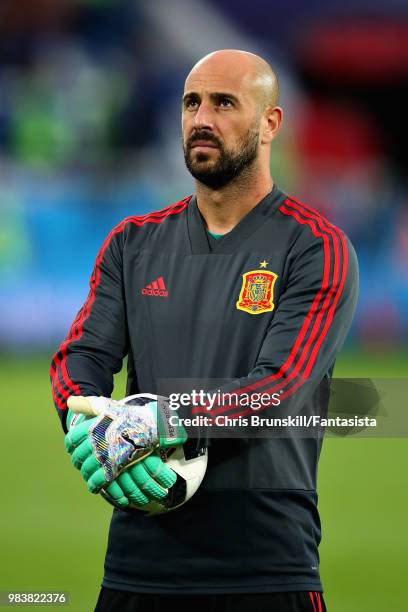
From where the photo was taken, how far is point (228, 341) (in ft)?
9.57

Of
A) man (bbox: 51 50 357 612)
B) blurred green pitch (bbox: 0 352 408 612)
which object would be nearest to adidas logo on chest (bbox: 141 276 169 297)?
man (bbox: 51 50 357 612)

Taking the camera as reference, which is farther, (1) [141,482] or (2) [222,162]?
(2) [222,162]

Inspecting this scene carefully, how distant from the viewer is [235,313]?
2.93m

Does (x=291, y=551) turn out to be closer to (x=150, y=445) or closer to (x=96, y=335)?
(x=150, y=445)

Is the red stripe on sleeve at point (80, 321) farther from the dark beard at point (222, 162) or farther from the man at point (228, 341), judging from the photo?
the dark beard at point (222, 162)

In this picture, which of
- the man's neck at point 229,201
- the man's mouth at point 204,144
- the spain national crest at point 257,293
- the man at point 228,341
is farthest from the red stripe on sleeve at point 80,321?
the spain national crest at point 257,293

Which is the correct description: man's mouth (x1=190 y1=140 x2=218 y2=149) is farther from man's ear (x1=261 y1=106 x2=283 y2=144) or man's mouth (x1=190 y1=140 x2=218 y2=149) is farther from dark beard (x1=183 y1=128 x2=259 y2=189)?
man's ear (x1=261 y1=106 x2=283 y2=144)

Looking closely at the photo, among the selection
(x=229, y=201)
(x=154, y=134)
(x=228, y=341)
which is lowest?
(x=228, y=341)

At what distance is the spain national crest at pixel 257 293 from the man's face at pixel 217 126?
0.30m

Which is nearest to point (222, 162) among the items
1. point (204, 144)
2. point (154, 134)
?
point (204, 144)

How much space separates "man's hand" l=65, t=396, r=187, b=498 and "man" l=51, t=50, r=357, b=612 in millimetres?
21

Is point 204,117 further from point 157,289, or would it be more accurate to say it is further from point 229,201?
point 157,289

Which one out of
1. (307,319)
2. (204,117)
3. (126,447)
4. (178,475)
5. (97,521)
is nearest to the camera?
(126,447)

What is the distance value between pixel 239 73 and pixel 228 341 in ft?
2.36
